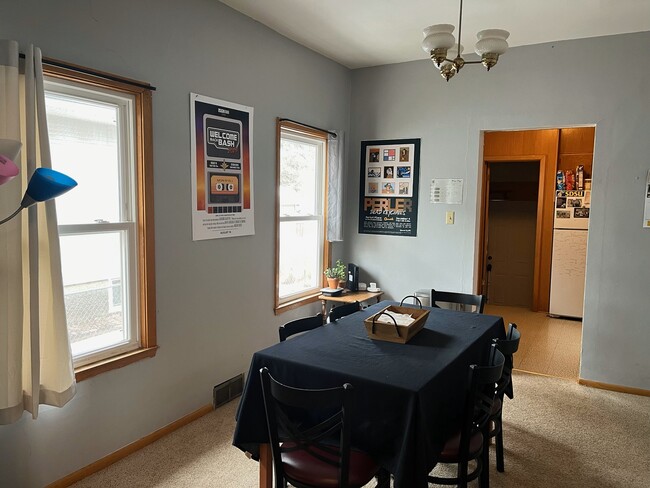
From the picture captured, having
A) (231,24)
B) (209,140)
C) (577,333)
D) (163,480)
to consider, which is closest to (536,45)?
(231,24)

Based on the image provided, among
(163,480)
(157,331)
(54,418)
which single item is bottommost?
(163,480)

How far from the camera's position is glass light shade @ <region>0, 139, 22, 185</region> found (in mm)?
1595

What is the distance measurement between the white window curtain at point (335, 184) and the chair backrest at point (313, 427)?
8.60 ft

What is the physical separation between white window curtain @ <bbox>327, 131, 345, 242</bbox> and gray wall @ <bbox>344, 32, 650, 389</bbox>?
38 cm

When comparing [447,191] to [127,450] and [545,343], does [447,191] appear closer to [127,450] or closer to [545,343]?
[545,343]

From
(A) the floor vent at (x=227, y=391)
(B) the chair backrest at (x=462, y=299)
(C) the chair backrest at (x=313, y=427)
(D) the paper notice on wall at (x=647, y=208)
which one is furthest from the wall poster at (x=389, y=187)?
(C) the chair backrest at (x=313, y=427)

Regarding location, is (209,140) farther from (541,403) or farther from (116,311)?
(541,403)

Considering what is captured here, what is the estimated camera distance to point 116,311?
2725 mm

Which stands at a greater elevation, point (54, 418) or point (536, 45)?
point (536, 45)

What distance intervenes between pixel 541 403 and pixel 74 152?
3.49m

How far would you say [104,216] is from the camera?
2609mm

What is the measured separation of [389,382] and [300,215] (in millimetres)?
2595

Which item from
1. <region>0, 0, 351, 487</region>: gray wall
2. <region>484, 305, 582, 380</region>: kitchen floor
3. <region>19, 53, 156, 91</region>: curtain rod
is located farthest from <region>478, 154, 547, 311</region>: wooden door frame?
<region>19, 53, 156, 91</region>: curtain rod

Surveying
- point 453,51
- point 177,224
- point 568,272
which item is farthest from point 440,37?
point 568,272
